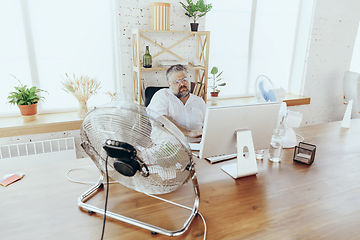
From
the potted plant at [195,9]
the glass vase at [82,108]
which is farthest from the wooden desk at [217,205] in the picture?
the potted plant at [195,9]

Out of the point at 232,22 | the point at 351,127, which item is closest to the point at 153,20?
the point at 232,22

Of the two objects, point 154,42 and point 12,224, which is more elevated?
point 154,42

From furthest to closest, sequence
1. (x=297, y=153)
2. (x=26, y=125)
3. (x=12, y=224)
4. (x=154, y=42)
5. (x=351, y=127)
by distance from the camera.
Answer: (x=154, y=42) < (x=26, y=125) < (x=351, y=127) < (x=297, y=153) < (x=12, y=224)

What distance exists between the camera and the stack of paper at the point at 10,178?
3.84 feet

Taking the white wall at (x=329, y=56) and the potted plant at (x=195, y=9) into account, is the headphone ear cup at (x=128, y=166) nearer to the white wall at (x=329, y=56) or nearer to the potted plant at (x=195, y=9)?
the potted plant at (x=195, y=9)

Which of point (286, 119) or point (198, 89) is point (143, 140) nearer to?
point (286, 119)

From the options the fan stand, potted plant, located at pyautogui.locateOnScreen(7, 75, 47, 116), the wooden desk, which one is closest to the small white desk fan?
the wooden desk

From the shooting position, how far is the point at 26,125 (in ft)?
7.66

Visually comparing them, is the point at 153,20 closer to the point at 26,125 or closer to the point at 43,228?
the point at 26,125

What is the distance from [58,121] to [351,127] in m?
2.68

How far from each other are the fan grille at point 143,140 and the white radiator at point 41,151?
169 centimetres

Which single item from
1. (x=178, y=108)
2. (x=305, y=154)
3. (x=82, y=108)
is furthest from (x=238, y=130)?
(x=82, y=108)

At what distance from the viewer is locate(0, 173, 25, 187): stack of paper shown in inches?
46.1

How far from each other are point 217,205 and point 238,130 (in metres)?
0.40
